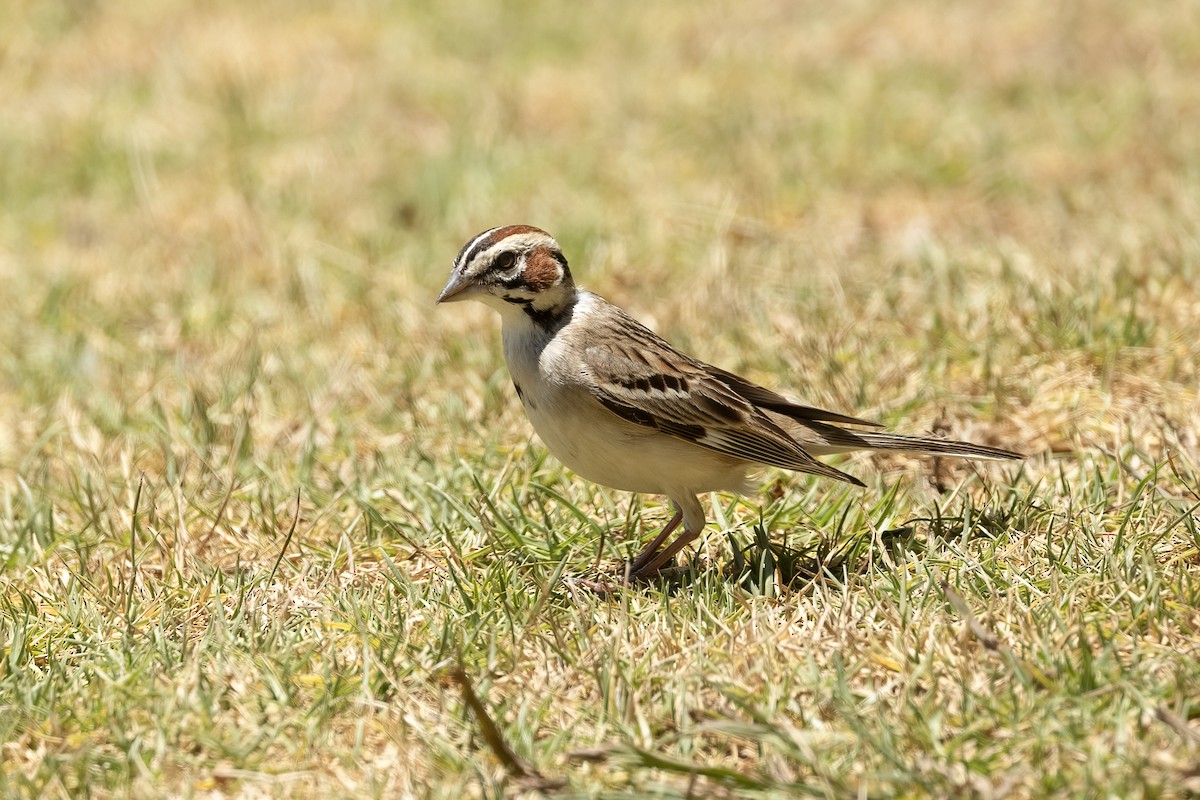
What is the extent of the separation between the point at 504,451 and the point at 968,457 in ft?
6.44

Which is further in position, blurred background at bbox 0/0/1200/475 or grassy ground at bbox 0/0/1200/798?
blurred background at bbox 0/0/1200/475

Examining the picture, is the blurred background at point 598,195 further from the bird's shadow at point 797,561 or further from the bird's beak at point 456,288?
the bird's beak at point 456,288

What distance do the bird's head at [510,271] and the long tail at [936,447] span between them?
1217mm

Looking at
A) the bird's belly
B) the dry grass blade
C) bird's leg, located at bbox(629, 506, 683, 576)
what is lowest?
the dry grass blade

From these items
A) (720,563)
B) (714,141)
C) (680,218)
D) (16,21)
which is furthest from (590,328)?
(16,21)

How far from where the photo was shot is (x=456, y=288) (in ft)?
16.6

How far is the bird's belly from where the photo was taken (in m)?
4.91

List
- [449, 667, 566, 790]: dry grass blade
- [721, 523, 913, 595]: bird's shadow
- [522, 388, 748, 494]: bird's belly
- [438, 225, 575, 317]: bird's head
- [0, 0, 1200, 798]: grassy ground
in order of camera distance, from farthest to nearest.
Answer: [438, 225, 575, 317]: bird's head < [522, 388, 748, 494]: bird's belly < [721, 523, 913, 595]: bird's shadow < [0, 0, 1200, 798]: grassy ground < [449, 667, 566, 790]: dry grass blade

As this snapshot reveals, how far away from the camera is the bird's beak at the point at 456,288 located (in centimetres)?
505

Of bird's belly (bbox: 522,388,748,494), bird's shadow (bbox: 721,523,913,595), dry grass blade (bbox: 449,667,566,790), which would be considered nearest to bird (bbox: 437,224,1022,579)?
bird's belly (bbox: 522,388,748,494)

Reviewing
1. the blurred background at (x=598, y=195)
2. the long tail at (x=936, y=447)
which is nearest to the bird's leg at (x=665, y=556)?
the long tail at (x=936, y=447)

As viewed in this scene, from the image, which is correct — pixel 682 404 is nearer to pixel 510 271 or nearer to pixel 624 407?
pixel 624 407

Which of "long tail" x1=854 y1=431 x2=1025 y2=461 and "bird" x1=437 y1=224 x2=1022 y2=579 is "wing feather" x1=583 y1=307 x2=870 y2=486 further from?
"long tail" x1=854 y1=431 x2=1025 y2=461

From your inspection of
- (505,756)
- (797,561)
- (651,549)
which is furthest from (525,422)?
(505,756)
